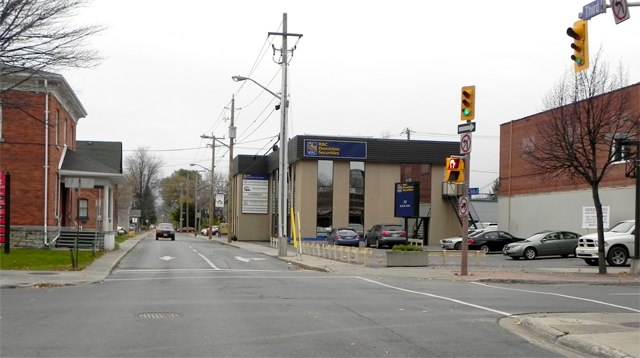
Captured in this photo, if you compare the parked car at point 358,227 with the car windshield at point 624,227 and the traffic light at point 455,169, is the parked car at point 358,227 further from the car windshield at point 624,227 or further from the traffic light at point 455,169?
the traffic light at point 455,169

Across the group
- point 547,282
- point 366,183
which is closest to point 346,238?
point 366,183

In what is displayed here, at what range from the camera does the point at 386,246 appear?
133 ft

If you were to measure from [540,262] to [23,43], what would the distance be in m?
22.1

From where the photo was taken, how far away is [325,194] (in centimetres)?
4978

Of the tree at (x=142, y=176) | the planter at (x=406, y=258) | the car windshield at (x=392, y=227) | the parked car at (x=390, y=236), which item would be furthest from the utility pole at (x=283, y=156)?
the tree at (x=142, y=176)

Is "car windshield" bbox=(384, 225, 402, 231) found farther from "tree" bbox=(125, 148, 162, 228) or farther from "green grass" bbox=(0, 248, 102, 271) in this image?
"tree" bbox=(125, 148, 162, 228)

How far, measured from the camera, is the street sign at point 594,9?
11562 mm

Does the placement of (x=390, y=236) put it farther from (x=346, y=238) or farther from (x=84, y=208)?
(x=84, y=208)

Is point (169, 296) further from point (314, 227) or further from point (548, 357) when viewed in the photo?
point (314, 227)

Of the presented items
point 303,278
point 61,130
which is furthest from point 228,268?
point 61,130

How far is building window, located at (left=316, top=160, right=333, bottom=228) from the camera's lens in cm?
4962

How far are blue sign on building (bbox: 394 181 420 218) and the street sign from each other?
24.9 meters

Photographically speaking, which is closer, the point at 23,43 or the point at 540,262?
the point at 23,43

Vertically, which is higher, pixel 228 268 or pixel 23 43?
pixel 23 43
